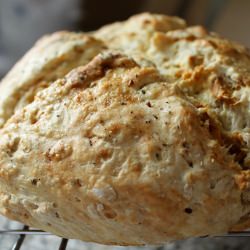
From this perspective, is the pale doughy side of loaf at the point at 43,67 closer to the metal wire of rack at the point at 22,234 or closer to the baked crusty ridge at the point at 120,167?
the baked crusty ridge at the point at 120,167

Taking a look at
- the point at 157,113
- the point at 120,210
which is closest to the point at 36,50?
the point at 157,113

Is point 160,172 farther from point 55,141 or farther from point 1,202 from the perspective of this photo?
point 1,202

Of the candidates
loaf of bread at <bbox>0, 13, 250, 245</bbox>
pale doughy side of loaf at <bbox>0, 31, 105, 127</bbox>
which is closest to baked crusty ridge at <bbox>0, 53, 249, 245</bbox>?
loaf of bread at <bbox>0, 13, 250, 245</bbox>

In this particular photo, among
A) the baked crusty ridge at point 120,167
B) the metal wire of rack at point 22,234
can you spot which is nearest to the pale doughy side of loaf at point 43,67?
the baked crusty ridge at point 120,167

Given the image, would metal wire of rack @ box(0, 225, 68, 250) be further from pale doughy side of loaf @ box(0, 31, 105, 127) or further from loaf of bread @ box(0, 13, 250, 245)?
pale doughy side of loaf @ box(0, 31, 105, 127)

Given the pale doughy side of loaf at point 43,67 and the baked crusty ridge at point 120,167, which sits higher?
the pale doughy side of loaf at point 43,67

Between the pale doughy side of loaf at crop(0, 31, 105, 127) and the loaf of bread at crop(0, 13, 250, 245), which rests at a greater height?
the pale doughy side of loaf at crop(0, 31, 105, 127)

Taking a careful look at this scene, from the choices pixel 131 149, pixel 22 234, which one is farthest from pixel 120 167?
pixel 22 234
